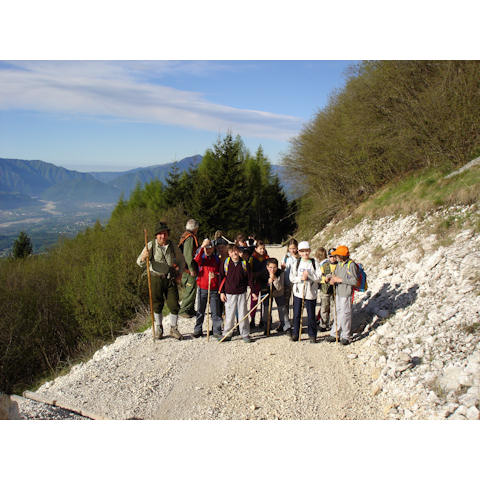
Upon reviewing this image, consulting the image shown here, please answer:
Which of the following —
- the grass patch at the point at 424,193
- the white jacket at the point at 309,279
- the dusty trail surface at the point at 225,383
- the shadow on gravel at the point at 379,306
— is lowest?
the dusty trail surface at the point at 225,383

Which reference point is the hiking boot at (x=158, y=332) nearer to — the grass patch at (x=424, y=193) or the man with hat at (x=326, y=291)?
the man with hat at (x=326, y=291)

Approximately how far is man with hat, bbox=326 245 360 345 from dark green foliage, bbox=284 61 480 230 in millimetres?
7262

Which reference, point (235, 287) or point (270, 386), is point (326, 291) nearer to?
point (235, 287)

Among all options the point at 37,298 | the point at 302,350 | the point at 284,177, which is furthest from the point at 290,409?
the point at 284,177

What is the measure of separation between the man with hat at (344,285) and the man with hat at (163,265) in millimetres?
2753

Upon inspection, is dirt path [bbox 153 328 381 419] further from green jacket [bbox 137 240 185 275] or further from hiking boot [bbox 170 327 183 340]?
green jacket [bbox 137 240 185 275]

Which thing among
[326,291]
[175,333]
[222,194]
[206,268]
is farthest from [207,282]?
[222,194]

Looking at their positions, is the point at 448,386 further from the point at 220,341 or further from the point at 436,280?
the point at 220,341

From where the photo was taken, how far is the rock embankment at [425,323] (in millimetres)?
4707

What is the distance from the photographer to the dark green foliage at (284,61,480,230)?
11.1 m

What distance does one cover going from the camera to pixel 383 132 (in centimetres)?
1459

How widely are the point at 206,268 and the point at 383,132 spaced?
10.4 meters

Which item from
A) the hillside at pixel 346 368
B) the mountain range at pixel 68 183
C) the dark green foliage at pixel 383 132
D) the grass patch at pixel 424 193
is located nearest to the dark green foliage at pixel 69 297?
the hillside at pixel 346 368

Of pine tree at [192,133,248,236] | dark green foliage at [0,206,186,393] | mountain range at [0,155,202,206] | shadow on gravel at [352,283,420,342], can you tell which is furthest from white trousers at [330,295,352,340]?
mountain range at [0,155,202,206]
